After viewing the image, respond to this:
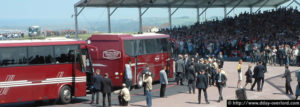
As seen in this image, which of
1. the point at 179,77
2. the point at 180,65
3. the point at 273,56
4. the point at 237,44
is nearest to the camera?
the point at 180,65

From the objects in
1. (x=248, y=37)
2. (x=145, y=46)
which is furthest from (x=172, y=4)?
(x=145, y=46)

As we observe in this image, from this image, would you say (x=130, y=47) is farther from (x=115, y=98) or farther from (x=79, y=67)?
(x=79, y=67)

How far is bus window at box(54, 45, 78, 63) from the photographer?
20156mm

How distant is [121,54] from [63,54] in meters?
4.47

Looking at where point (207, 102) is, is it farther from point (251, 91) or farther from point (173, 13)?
point (173, 13)

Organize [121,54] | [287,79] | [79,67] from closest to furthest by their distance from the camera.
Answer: [79,67], [287,79], [121,54]

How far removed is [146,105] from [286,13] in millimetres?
34622

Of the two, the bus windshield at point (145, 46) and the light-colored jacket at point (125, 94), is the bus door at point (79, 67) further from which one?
the bus windshield at point (145, 46)

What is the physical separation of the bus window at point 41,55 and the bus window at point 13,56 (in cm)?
26

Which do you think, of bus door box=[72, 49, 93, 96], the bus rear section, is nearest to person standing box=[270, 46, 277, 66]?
the bus rear section

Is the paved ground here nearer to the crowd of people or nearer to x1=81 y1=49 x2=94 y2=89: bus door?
the crowd of people

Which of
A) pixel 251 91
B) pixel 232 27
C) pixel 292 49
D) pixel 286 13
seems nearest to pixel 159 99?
pixel 251 91

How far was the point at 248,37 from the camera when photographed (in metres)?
41.6

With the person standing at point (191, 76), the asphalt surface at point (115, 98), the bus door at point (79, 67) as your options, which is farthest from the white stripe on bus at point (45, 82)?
the person standing at point (191, 76)
